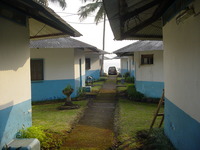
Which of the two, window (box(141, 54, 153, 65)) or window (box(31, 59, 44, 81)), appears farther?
window (box(141, 54, 153, 65))

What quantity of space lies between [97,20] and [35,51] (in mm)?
10490

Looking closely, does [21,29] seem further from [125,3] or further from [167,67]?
[167,67]

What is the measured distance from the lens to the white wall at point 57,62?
41.0ft

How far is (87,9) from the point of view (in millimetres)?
20406

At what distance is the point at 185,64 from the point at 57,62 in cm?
978

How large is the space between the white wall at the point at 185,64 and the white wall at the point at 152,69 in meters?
6.88

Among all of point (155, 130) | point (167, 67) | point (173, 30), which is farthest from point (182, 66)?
point (155, 130)

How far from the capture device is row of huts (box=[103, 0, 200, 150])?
329 cm

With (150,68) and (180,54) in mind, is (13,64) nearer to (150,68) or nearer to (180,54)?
(180,54)

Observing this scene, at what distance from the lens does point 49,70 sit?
12.6 meters

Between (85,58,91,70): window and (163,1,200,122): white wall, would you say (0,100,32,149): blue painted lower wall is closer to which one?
(163,1,200,122): white wall

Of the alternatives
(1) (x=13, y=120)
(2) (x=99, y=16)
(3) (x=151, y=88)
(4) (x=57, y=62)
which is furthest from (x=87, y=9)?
(1) (x=13, y=120)

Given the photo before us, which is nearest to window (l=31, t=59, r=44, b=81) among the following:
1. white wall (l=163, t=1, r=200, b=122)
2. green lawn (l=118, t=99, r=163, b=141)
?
green lawn (l=118, t=99, r=163, b=141)

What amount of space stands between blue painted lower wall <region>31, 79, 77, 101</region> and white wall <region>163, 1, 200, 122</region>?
8.56m
